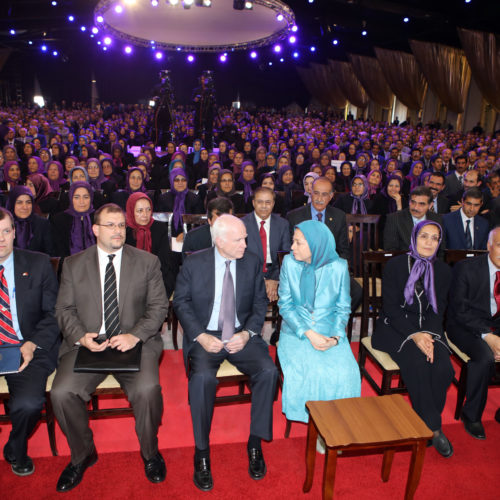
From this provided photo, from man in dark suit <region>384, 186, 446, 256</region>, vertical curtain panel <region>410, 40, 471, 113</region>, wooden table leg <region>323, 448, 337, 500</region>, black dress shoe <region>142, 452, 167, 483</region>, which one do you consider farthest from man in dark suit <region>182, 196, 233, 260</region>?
vertical curtain panel <region>410, 40, 471, 113</region>

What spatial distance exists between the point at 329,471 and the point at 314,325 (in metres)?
0.99

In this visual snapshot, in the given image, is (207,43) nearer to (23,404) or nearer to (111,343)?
(111,343)

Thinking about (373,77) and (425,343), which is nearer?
(425,343)

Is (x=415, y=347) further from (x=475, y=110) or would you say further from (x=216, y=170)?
(x=475, y=110)

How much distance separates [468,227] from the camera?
4.30 metres

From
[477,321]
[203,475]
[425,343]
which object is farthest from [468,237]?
[203,475]

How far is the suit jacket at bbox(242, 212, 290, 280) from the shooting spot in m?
3.82

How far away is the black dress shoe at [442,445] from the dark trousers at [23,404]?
2.53 metres

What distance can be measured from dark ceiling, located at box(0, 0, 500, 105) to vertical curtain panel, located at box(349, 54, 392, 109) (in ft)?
1.79

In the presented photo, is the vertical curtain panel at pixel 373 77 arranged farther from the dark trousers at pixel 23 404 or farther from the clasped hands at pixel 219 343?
the dark trousers at pixel 23 404

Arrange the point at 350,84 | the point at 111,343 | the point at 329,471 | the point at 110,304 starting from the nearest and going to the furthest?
the point at 329,471 < the point at 111,343 < the point at 110,304 < the point at 350,84

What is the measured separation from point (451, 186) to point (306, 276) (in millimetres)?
5430

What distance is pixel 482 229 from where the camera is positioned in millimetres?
4266

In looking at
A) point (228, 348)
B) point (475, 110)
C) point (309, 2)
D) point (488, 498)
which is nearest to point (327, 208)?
point (228, 348)
